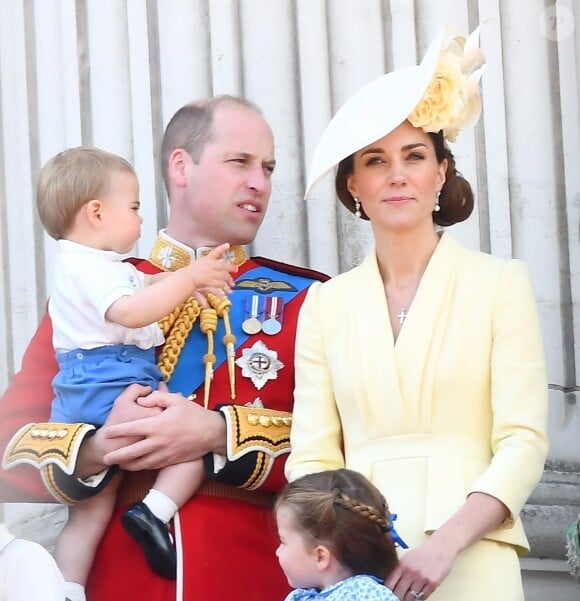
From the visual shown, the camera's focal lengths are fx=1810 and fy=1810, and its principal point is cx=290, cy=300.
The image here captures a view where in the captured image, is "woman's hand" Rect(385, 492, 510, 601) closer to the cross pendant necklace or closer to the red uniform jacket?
the cross pendant necklace

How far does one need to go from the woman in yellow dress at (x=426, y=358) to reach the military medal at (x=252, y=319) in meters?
0.33

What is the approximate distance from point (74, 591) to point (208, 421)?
0.45 metres

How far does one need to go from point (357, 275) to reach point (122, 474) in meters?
0.68

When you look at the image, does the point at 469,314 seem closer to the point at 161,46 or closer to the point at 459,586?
the point at 459,586

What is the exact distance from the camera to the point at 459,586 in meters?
3.38

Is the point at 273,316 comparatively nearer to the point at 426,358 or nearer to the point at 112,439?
the point at 112,439

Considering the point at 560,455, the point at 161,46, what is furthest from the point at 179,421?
the point at 161,46

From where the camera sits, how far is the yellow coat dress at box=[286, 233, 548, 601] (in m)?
3.41

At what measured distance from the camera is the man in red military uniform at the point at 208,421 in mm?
3818

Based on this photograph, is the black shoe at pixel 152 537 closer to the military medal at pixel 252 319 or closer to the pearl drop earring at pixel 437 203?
the military medal at pixel 252 319

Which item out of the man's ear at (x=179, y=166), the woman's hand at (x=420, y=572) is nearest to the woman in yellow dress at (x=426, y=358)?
the woman's hand at (x=420, y=572)

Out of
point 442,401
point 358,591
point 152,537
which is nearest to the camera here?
point 358,591

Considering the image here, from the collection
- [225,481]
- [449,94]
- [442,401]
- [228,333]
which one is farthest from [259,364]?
[449,94]

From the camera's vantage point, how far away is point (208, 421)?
12.6ft
